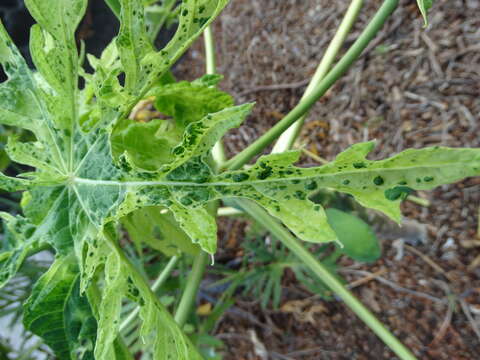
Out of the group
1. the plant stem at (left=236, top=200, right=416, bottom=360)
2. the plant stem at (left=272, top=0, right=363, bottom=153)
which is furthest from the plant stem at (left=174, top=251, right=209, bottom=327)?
the plant stem at (left=272, top=0, right=363, bottom=153)

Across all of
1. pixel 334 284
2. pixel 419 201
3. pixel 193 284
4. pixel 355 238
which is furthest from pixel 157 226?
pixel 419 201

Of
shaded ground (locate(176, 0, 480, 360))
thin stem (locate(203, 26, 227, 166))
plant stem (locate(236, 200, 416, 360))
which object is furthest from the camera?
shaded ground (locate(176, 0, 480, 360))

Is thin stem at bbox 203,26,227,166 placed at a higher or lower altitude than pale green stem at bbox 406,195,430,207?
higher

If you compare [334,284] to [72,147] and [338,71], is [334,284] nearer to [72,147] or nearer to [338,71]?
[338,71]

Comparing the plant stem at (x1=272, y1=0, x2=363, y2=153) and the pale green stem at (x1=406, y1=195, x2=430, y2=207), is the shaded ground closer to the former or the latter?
the pale green stem at (x1=406, y1=195, x2=430, y2=207)

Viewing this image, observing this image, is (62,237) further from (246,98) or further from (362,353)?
(246,98)

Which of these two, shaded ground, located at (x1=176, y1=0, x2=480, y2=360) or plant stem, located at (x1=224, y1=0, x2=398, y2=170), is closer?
plant stem, located at (x1=224, y1=0, x2=398, y2=170)

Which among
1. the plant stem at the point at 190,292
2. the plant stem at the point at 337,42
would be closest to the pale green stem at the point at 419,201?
the plant stem at the point at 337,42
